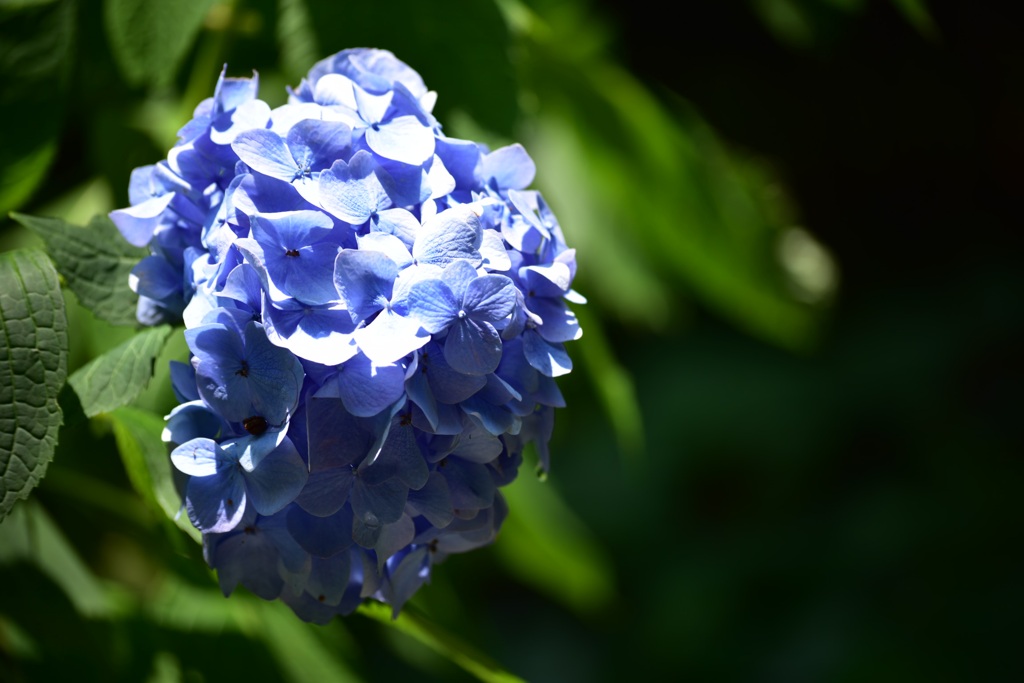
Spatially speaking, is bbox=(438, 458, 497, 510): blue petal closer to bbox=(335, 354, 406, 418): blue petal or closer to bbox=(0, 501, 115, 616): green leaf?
bbox=(335, 354, 406, 418): blue petal

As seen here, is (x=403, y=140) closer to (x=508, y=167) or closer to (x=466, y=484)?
(x=508, y=167)

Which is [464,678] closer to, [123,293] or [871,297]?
[123,293]

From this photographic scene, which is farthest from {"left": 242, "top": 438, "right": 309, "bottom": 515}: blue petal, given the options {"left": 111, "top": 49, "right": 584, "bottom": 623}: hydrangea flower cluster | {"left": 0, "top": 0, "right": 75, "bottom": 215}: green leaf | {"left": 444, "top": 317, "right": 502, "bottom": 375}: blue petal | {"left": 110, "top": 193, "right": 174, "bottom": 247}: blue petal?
{"left": 0, "top": 0, "right": 75, "bottom": 215}: green leaf

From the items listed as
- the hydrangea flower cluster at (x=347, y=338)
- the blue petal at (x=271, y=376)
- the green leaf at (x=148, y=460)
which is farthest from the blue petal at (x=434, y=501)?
the green leaf at (x=148, y=460)

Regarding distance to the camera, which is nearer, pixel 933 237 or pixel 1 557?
pixel 1 557

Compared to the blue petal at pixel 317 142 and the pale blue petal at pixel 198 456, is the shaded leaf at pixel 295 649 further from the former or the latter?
the blue petal at pixel 317 142

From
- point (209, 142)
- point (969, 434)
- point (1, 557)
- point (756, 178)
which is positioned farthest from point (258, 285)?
point (969, 434)
